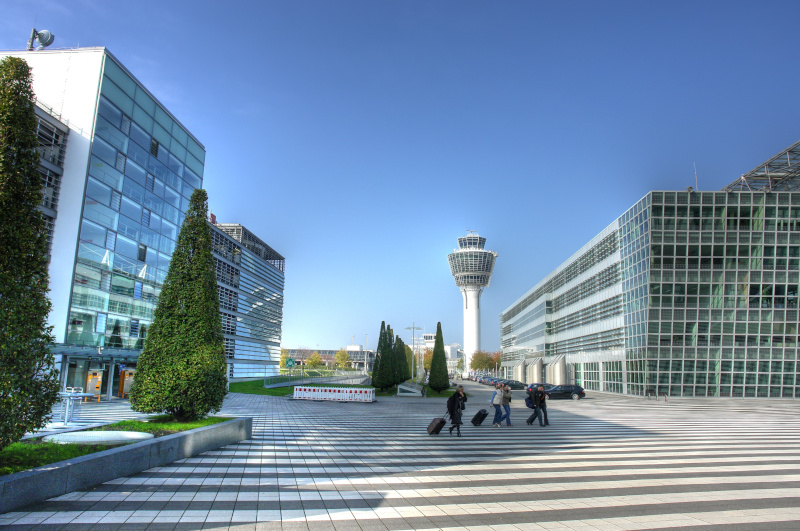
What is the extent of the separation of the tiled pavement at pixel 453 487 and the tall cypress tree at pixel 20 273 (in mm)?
1528

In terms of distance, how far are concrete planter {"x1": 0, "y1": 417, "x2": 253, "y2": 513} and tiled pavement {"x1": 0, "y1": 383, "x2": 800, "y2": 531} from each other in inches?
7.9

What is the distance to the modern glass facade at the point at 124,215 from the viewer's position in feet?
92.4

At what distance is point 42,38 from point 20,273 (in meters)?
31.3

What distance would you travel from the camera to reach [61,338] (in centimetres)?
2638

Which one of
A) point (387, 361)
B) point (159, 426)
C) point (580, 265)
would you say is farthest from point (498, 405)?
point (580, 265)

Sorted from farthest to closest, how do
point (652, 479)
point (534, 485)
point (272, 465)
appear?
point (272, 465), point (652, 479), point (534, 485)

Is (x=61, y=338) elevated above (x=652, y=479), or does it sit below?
above

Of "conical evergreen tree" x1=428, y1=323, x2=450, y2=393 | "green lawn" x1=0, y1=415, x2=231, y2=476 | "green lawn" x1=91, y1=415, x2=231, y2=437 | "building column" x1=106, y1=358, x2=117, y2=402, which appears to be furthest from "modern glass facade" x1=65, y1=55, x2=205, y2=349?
"conical evergreen tree" x1=428, y1=323, x2=450, y2=393

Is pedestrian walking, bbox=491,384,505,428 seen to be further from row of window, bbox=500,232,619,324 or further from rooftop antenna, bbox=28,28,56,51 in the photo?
row of window, bbox=500,232,619,324

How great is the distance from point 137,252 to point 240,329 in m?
36.1

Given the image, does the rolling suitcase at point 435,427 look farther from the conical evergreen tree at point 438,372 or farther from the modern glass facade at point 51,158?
the conical evergreen tree at point 438,372

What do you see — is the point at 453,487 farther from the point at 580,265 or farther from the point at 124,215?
the point at 580,265

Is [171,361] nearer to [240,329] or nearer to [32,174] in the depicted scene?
[32,174]

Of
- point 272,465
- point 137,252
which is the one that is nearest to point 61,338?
point 137,252
